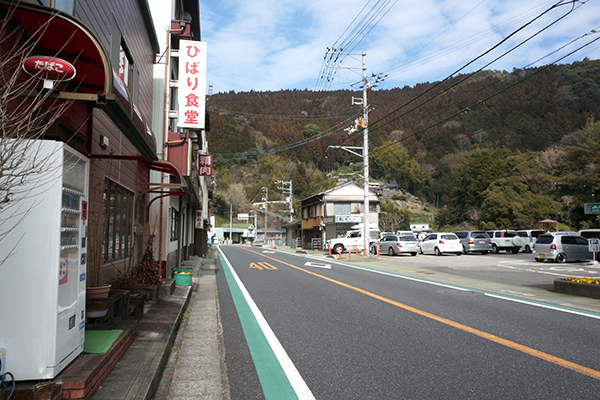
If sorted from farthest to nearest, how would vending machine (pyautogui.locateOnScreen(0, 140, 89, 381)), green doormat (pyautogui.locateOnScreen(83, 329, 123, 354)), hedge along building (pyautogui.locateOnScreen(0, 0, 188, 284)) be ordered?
1. green doormat (pyautogui.locateOnScreen(83, 329, 123, 354))
2. hedge along building (pyautogui.locateOnScreen(0, 0, 188, 284))
3. vending machine (pyautogui.locateOnScreen(0, 140, 89, 381))

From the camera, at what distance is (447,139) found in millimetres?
109500

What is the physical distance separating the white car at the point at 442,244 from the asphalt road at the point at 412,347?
1930cm

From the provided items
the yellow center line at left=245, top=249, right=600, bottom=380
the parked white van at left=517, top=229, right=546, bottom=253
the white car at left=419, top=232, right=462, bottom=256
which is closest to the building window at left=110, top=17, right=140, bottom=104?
the yellow center line at left=245, top=249, right=600, bottom=380

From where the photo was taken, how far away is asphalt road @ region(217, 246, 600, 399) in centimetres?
437

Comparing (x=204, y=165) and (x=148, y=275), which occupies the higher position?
(x=204, y=165)

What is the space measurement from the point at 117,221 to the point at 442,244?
24780mm

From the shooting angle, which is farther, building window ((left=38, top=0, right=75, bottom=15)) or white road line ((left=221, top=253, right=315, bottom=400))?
building window ((left=38, top=0, right=75, bottom=15))

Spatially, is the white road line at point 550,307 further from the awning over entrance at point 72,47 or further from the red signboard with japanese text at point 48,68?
the red signboard with japanese text at point 48,68

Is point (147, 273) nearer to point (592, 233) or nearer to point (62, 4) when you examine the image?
point (62, 4)

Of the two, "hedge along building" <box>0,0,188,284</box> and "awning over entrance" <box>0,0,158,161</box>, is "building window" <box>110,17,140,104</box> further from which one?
"awning over entrance" <box>0,0,158,161</box>

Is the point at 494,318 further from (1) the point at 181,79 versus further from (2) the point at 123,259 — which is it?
(1) the point at 181,79

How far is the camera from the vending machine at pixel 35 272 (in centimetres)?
327

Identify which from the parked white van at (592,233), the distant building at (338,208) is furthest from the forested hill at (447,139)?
the parked white van at (592,233)

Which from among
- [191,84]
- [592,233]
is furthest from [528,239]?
[191,84]
